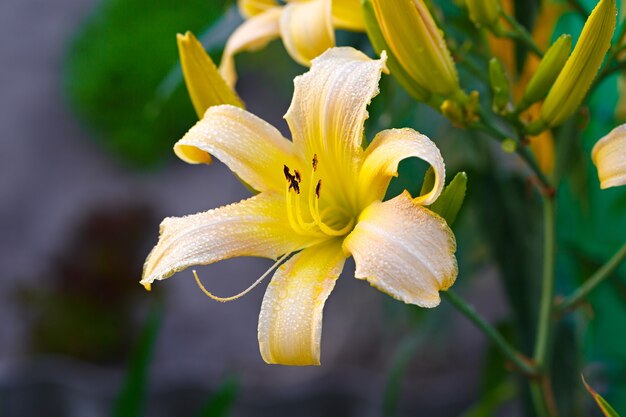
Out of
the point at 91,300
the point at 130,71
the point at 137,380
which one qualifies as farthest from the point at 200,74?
the point at 130,71

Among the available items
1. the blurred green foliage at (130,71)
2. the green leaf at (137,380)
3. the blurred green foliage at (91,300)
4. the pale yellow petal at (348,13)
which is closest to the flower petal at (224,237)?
the pale yellow petal at (348,13)

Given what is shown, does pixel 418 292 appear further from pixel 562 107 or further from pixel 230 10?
pixel 230 10

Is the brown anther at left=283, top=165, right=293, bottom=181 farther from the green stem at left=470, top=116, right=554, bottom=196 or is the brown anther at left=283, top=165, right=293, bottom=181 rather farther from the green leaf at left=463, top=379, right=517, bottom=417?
the green leaf at left=463, top=379, right=517, bottom=417

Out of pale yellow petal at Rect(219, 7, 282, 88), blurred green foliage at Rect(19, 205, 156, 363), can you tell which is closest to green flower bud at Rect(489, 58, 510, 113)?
pale yellow petal at Rect(219, 7, 282, 88)

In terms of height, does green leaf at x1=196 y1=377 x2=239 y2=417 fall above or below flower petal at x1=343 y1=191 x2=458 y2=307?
below

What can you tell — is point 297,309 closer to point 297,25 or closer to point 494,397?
point 297,25
